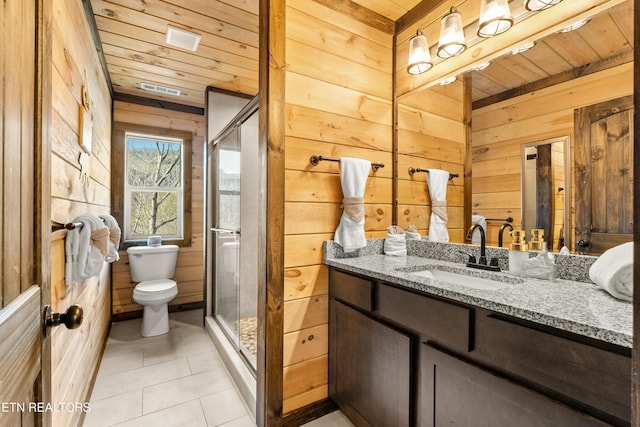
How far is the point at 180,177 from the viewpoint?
3.54 m

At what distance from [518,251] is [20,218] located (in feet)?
5.27

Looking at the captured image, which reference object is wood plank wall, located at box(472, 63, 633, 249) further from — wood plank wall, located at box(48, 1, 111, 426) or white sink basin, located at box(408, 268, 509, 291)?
wood plank wall, located at box(48, 1, 111, 426)

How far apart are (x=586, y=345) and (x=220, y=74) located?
301 centimetres

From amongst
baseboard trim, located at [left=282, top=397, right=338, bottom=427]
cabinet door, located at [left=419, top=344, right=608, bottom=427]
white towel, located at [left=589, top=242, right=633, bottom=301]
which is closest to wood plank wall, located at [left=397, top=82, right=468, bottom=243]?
white towel, located at [left=589, top=242, right=633, bottom=301]

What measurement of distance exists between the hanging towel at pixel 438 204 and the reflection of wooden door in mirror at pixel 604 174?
67 cm

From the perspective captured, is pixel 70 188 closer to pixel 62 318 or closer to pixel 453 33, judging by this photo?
pixel 62 318

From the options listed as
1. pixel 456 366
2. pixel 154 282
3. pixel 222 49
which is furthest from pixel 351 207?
pixel 154 282

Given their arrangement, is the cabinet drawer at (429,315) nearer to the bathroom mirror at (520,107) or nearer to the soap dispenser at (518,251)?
the soap dispenser at (518,251)

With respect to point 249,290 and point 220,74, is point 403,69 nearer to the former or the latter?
point 220,74

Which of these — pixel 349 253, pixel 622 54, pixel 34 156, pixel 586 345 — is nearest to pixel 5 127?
pixel 34 156

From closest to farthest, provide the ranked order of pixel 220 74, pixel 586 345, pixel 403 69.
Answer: pixel 586 345 → pixel 403 69 → pixel 220 74

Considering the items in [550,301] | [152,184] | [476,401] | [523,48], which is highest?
[523,48]

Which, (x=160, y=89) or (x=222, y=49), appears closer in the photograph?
(x=222, y=49)

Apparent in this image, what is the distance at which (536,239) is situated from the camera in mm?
1299
